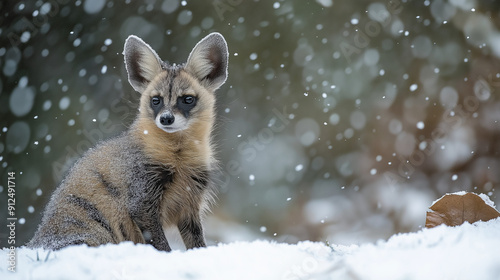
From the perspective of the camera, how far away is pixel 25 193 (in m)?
4.65

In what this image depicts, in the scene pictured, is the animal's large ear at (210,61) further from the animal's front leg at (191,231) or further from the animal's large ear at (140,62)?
the animal's front leg at (191,231)

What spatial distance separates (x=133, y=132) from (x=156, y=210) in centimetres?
52

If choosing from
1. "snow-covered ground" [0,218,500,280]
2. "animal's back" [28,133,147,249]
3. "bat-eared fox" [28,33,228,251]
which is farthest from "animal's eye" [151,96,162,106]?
"snow-covered ground" [0,218,500,280]

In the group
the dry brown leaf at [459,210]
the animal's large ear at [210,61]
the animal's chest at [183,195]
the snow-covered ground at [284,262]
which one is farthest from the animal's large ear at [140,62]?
the dry brown leaf at [459,210]

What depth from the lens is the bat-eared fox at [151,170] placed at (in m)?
2.59

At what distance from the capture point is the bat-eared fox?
2.59 metres

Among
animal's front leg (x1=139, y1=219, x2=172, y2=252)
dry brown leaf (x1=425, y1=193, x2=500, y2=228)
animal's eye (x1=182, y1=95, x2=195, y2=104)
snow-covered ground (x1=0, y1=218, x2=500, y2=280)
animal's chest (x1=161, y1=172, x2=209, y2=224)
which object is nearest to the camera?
snow-covered ground (x1=0, y1=218, x2=500, y2=280)

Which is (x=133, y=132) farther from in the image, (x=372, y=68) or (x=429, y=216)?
(x=372, y=68)

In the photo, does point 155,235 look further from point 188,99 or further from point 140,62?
point 140,62

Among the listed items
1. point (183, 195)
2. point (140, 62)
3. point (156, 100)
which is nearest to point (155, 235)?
point (183, 195)

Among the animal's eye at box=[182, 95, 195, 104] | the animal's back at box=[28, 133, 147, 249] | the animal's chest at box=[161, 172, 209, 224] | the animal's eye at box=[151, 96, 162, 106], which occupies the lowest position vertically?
the animal's back at box=[28, 133, 147, 249]

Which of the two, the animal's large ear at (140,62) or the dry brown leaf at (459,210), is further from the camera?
the animal's large ear at (140,62)

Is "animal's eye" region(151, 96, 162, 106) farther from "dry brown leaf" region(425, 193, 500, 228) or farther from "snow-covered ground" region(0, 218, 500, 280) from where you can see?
"dry brown leaf" region(425, 193, 500, 228)

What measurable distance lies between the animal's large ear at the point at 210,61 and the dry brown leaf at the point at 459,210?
52.3 inches
